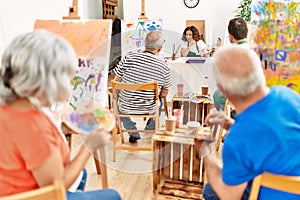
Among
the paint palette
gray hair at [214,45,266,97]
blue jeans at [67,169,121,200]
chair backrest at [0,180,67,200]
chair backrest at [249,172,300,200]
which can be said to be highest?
gray hair at [214,45,266,97]

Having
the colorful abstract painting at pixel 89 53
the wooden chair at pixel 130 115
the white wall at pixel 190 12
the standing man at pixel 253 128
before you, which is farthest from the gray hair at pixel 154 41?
the white wall at pixel 190 12

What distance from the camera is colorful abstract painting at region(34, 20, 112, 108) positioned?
1833mm

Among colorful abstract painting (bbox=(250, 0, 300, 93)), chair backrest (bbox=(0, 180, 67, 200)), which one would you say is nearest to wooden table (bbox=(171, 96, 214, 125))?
colorful abstract painting (bbox=(250, 0, 300, 93))

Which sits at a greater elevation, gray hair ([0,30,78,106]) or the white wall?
the white wall

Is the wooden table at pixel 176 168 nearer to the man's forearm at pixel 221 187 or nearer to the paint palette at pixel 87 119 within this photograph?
the paint palette at pixel 87 119

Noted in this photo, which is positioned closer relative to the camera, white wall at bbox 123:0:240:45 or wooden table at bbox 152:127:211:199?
wooden table at bbox 152:127:211:199

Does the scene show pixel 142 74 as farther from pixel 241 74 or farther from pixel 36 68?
pixel 36 68

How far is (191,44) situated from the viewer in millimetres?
4223

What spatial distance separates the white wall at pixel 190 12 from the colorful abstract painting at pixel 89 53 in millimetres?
3412

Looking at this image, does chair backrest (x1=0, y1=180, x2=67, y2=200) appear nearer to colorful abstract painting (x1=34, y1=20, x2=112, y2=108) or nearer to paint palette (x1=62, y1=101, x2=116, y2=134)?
paint palette (x1=62, y1=101, x2=116, y2=134)

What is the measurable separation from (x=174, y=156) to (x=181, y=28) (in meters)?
3.64

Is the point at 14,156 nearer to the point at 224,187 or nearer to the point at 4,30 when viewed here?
the point at 224,187

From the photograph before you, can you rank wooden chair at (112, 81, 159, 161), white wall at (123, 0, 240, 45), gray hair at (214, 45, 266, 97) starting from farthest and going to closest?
white wall at (123, 0, 240, 45)
wooden chair at (112, 81, 159, 161)
gray hair at (214, 45, 266, 97)

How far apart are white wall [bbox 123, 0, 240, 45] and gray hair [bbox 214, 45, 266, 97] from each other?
4249 mm
